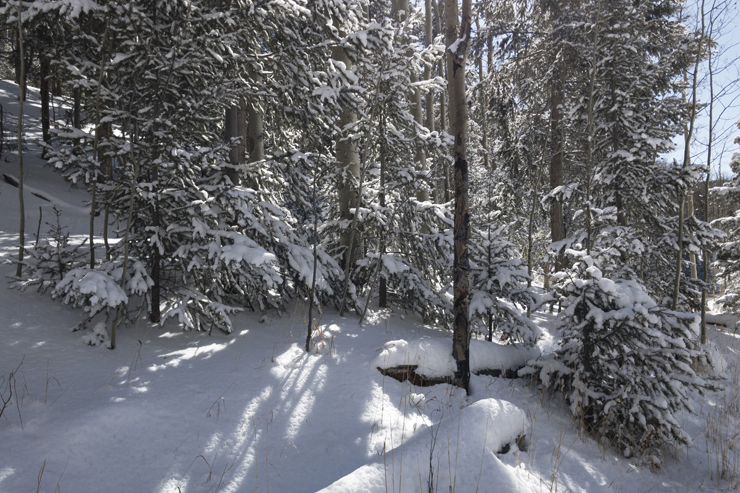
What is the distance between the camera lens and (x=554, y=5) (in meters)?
9.58

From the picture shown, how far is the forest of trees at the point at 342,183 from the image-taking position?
432cm

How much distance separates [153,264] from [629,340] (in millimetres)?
5775

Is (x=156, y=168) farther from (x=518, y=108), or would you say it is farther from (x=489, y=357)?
(x=518, y=108)

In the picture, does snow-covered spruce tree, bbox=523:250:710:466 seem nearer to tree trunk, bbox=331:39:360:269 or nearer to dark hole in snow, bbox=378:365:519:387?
dark hole in snow, bbox=378:365:519:387

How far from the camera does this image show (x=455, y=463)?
2.89 m

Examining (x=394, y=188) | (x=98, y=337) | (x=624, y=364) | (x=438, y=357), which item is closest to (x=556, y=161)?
(x=394, y=188)

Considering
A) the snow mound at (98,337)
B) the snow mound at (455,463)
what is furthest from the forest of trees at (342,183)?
the snow mound at (455,463)

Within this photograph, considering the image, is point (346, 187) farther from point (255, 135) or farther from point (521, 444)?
point (521, 444)

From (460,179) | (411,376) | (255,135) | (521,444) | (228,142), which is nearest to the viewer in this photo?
(521,444)

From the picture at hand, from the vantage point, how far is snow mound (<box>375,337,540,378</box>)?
471 centimetres

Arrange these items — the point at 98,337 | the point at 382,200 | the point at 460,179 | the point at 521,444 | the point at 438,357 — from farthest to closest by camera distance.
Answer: the point at 382,200
the point at 438,357
the point at 460,179
the point at 98,337
the point at 521,444

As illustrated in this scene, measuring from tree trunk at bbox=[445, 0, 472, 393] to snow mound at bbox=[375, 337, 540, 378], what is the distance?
31cm

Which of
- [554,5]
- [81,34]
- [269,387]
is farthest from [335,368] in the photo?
[554,5]

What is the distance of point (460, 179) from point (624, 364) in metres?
2.95
